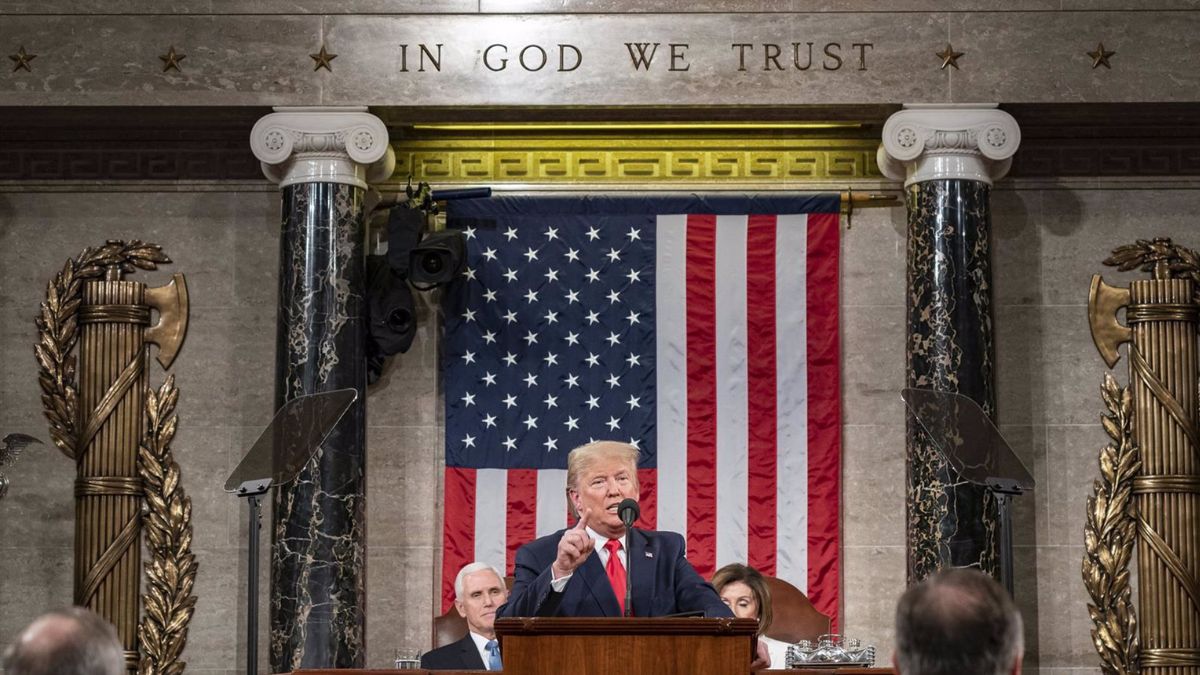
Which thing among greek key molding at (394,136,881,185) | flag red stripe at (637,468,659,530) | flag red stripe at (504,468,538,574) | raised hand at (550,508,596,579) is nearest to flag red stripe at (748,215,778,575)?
greek key molding at (394,136,881,185)

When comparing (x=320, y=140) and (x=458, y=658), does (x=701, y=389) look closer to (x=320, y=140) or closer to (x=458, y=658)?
(x=458, y=658)

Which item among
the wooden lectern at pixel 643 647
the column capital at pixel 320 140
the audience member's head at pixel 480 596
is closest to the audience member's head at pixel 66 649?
the wooden lectern at pixel 643 647

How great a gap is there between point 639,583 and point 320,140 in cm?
455

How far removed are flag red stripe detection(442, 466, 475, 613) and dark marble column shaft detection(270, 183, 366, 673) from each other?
704 millimetres

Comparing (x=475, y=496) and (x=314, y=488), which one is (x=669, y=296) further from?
(x=314, y=488)

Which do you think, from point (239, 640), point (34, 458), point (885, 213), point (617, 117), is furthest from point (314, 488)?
point (885, 213)

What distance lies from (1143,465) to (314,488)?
17.9ft

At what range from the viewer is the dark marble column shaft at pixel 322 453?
10.5m

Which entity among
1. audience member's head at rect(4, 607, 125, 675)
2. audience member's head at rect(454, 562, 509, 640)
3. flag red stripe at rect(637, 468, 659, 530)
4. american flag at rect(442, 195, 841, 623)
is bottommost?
audience member's head at rect(454, 562, 509, 640)

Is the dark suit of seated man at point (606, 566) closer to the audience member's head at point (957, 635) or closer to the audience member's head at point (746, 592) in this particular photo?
the audience member's head at point (746, 592)

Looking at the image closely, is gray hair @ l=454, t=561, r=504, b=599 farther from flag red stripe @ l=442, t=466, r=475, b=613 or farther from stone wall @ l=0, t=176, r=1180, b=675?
stone wall @ l=0, t=176, r=1180, b=675

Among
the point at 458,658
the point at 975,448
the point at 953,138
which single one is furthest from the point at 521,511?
the point at 953,138

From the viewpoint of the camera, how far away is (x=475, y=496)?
37.3 ft

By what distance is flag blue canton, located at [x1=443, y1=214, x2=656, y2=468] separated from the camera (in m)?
11.4
